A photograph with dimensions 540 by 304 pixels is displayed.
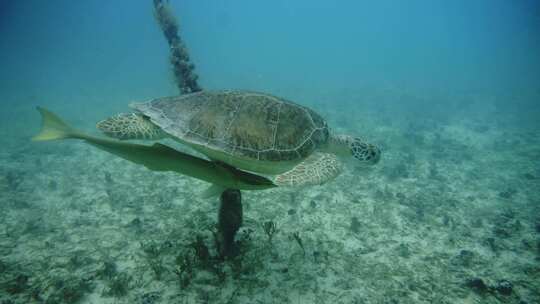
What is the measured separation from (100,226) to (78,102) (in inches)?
981

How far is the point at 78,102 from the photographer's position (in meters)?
25.2

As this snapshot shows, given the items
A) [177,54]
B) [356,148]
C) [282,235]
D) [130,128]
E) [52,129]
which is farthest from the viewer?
[177,54]

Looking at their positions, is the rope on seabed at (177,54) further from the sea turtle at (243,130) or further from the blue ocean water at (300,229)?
the sea turtle at (243,130)

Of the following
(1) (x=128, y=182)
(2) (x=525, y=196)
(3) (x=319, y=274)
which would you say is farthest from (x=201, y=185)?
(2) (x=525, y=196)

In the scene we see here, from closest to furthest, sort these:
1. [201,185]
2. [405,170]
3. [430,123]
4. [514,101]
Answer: [201,185], [405,170], [430,123], [514,101]

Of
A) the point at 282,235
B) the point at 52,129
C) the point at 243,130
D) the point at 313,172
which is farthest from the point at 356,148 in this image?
the point at 52,129

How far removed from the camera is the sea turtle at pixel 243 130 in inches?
160

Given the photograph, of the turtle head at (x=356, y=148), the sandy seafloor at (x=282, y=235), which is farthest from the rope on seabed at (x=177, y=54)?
the turtle head at (x=356, y=148)

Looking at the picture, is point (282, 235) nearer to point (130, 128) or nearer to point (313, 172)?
point (313, 172)

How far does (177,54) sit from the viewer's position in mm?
6559

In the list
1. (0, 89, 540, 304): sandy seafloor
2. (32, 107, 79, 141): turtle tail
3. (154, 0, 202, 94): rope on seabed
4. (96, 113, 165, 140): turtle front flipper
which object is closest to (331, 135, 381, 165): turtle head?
(0, 89, 540, 304): sandy seafloor

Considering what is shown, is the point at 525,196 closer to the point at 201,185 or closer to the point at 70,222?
the point at 201,185

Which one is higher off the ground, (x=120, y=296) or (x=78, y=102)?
(x=78, y=102)

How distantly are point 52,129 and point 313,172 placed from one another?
376cm
